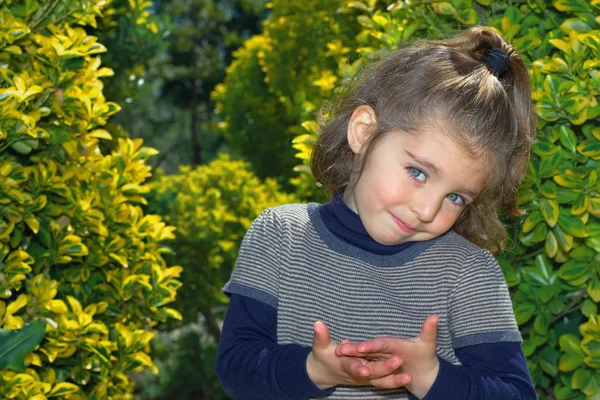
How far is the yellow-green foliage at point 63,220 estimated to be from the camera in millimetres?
2770

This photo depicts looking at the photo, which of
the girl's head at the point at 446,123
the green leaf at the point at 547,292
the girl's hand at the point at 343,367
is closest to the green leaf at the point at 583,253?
the green leaf at the point at 547,292

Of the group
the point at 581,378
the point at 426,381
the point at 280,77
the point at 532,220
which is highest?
the point at 426,381

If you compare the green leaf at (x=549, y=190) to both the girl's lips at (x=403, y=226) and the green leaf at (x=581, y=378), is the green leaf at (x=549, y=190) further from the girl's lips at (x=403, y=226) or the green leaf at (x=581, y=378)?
the girl's lips at (x=403, y=226)

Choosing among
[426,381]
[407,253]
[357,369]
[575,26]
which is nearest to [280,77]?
[575,26]

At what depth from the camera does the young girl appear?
185 cm

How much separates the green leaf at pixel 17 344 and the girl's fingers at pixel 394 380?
4.14 feet

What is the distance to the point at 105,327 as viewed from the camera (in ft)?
9.85

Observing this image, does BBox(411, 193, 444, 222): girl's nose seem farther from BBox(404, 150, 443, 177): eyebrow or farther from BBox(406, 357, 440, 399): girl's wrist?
BBox(406, 357, 440, 399): girl's wrist

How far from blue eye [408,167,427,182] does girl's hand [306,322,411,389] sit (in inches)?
14.8

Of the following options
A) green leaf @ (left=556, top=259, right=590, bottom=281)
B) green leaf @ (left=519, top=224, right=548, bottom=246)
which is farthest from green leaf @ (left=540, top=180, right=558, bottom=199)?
green leaf @ (left=556, top=259, right=590, bottom=281)

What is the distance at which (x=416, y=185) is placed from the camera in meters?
1.85

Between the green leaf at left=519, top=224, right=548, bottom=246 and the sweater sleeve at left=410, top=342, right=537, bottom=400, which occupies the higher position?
the sweater sleeve at left=410, top=342, right=537, bottom=400

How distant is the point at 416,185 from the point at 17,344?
1356 millimetres

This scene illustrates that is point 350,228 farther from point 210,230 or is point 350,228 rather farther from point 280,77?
point 280,77
